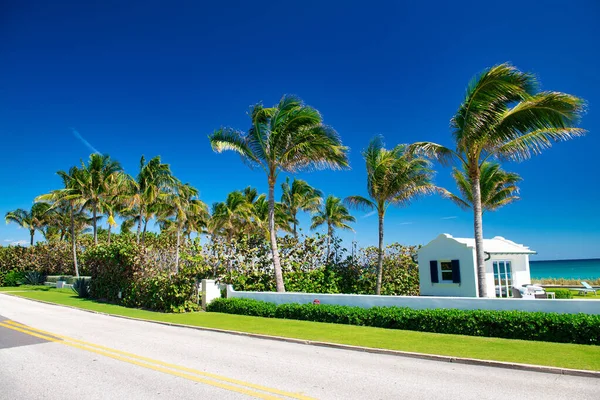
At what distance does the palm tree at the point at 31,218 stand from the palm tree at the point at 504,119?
58591 millimetres

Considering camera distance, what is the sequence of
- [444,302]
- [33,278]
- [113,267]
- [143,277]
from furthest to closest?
1. [33,278]
2. [113,267]
3. [143,277]
4. [444,302]

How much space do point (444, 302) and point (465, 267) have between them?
815 centimetres

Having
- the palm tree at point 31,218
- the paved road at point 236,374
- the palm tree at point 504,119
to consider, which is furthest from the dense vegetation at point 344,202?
the palm tree at point 31,218

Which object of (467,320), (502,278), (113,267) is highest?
(502,278)

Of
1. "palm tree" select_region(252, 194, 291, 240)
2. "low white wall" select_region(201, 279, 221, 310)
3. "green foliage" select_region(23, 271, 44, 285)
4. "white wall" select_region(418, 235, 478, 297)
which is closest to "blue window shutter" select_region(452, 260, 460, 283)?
"white wall" select_region(418, 235, 478, 297)

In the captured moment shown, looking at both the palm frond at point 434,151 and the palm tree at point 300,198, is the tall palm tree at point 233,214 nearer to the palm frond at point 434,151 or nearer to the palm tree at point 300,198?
the palm tree at point 300,198

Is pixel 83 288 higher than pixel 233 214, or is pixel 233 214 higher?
pixel 233 214

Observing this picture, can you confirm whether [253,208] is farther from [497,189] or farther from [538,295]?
[538,295]

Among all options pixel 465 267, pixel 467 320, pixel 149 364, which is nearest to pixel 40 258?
pixel 149 364

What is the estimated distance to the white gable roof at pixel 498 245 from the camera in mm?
19484

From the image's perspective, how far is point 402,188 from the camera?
1873 centimetres

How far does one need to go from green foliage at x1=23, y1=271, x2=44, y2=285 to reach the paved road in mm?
37860

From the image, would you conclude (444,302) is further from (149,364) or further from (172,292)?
(172,292)

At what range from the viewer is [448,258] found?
20.1m
